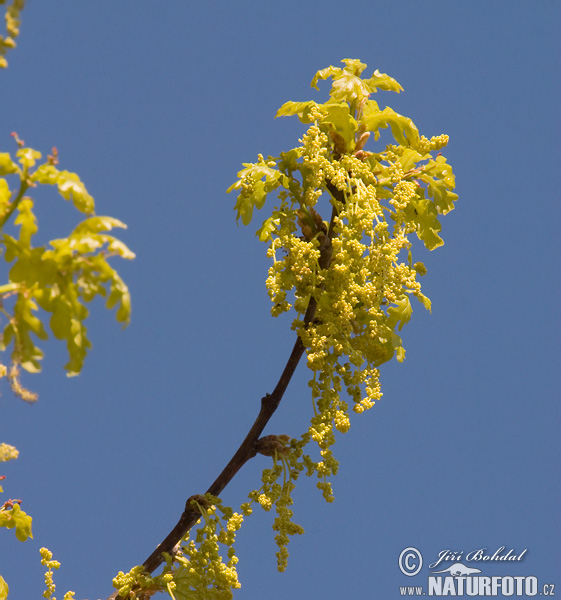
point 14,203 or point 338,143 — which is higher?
point 338,143

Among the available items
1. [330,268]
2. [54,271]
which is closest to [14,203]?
[54,271]

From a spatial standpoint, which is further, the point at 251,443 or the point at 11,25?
the point at 251,443

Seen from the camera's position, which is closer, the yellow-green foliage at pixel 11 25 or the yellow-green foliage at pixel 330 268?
the yellow-green foliage at pixel 11 25

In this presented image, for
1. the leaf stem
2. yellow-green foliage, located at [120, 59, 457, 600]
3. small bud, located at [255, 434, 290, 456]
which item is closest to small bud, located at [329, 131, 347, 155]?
yellow-green foliage, located at [120, 59, 457, 600]

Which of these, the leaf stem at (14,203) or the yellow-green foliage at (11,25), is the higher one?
the yellow-green foliage at (11,25)

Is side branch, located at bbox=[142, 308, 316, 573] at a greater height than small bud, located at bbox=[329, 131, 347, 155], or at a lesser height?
lesser

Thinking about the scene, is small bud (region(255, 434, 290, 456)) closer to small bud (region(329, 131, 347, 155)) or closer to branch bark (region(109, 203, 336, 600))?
branch bark (region(109, 203, 336, 600))

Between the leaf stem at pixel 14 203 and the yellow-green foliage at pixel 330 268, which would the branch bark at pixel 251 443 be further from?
the leaf stem at pixel 14 203

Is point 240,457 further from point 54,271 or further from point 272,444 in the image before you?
point 54,271

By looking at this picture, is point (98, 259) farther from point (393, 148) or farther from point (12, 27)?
point (393, 148)

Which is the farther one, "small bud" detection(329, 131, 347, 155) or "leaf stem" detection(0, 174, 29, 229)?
"small bud" detection(329, 131, 347, 155)

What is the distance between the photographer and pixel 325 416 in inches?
68.2

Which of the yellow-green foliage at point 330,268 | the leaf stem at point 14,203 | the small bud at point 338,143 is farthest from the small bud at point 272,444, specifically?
the leaf stem at point 14,203

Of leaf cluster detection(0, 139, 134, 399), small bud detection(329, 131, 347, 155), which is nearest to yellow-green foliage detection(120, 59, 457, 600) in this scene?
small bud detection(329, 131, 347, 155)
